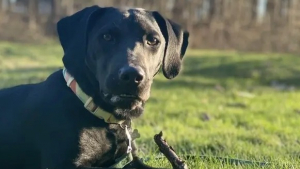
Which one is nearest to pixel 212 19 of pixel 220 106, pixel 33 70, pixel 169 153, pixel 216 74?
pixel 216 74

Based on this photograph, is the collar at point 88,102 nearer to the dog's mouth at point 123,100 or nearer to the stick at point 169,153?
the dog's mouth at point 123,100

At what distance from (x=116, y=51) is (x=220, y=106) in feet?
19.5

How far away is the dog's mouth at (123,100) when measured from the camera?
3.72 metres

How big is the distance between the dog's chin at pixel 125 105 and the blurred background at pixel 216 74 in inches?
25.3

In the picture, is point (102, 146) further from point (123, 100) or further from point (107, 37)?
point (107, 37)

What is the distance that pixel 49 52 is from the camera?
18609mm

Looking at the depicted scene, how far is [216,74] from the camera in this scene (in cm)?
1559

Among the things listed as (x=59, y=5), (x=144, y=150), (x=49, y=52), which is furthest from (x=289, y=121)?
(x=59, y=5)

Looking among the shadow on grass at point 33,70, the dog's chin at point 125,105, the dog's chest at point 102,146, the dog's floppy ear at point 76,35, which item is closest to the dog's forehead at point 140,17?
the dog's floppy ear at point 76,35

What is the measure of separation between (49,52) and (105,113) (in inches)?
587

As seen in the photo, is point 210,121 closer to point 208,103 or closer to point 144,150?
point 208,103

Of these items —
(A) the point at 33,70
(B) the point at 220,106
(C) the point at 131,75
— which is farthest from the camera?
(A) the point at 33,70

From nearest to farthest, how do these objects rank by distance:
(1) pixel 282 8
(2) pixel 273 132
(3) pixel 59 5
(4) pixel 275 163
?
(4) pixel 275 163 → (2) pixel 273 132 → (3) pixel 59 5 → (1) pixel 282 8

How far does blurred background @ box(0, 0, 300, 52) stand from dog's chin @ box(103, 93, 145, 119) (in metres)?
17.6
